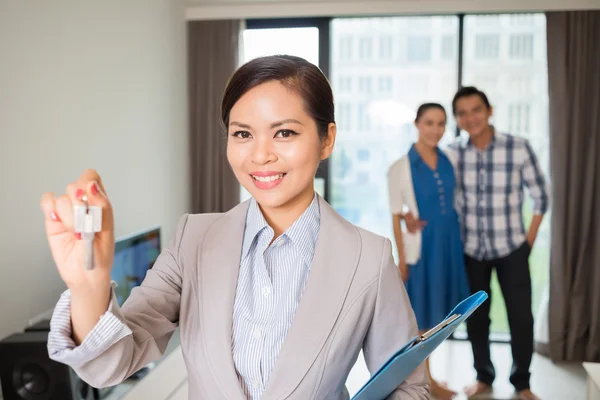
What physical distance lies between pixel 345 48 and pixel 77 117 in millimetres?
2065

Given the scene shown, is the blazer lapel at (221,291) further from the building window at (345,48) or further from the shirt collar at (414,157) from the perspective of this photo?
the building window at (345,48)

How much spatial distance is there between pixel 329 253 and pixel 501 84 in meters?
3.27

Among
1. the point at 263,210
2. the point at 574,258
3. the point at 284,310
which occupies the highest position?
the point at 263,210

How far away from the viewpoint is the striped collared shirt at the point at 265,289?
848 mm

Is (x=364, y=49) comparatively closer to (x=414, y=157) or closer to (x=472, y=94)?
(x=472, y=94)

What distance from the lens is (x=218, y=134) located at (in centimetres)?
389

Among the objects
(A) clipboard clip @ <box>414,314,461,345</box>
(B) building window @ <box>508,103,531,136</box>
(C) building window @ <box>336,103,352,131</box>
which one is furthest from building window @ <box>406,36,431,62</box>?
(A) clipboard clip @ <box>414,314,461,345</box>

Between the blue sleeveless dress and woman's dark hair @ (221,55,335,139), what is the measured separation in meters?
1.98

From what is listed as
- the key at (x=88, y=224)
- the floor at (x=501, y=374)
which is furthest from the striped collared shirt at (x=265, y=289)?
the floor at (x=501, y=374)

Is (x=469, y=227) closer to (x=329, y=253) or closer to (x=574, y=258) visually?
(x=574, y=258)

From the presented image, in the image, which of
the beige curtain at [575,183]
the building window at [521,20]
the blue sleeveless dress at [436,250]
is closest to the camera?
the blue sleeveless dress at [436,250]

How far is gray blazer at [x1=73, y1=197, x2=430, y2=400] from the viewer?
815 mm

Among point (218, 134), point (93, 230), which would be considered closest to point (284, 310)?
point (93, 230)

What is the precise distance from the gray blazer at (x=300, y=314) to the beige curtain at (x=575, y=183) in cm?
308
